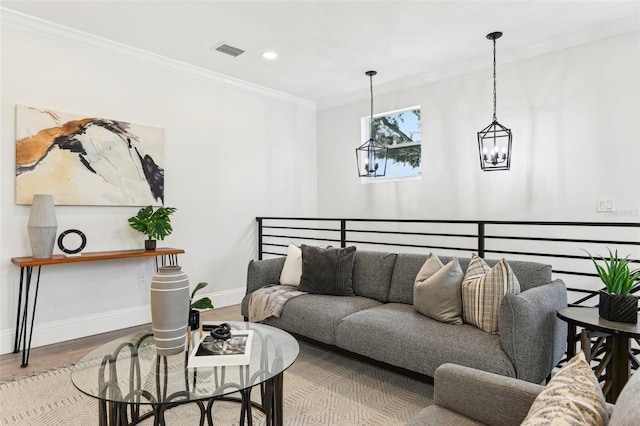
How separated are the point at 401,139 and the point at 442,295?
2812 millimetres

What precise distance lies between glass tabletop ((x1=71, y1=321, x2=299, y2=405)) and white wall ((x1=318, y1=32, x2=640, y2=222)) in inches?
114

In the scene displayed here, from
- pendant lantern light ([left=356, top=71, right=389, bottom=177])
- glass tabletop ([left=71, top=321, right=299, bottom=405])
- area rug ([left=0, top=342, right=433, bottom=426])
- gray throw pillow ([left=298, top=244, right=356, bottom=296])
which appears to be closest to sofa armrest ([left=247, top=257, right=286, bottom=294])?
gray throw pillow ([left=298, top=244, right=356, bottom=296])

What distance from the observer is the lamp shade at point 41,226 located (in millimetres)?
2960

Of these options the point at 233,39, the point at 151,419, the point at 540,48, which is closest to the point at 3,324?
the point at 151,419

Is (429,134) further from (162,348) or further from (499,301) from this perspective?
(162,348)

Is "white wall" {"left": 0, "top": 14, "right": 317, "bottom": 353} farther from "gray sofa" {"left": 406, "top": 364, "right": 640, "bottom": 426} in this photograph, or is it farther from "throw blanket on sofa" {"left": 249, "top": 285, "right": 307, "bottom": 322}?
"gray sofa" {"left": 406, "top": 364, "right": 640, "bottom": 426}

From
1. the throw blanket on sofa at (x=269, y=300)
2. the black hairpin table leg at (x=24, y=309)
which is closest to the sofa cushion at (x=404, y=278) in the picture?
the throw blanket on sofa at (x=269, y=300)

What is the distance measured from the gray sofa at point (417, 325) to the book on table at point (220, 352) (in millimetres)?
796

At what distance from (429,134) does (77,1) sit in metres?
3.52

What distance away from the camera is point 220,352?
1.76 metres

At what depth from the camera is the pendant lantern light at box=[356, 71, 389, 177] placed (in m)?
4.45

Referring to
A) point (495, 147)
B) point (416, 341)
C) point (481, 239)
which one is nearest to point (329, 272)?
point (416, 341)

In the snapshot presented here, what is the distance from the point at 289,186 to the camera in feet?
17.3

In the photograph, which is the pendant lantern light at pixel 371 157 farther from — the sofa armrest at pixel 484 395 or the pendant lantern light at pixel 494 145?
the sofa armrest at pixel 484 395
